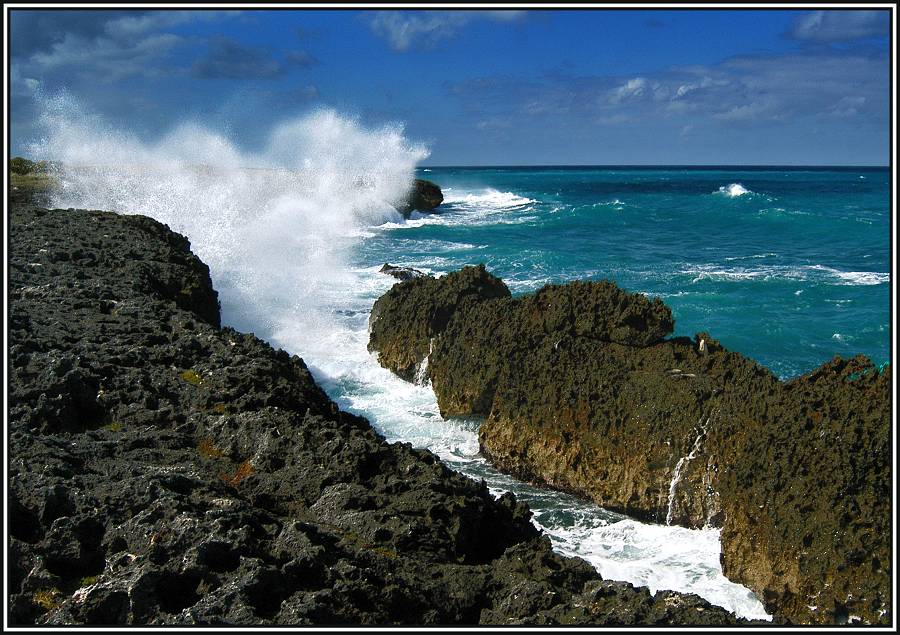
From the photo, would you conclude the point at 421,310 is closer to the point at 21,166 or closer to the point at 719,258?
the point at 719,258

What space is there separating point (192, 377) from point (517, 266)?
22427mm

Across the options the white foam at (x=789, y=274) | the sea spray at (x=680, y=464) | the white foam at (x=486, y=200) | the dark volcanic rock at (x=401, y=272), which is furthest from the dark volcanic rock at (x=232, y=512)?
the white foam at (x=486, y=200)

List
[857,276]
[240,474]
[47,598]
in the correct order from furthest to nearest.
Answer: [857,276] → [240,474] → [47,598]

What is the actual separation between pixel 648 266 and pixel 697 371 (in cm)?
2077

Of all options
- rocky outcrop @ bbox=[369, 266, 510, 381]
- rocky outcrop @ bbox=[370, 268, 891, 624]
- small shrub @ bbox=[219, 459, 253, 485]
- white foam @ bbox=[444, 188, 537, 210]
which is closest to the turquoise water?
white foam @ bbox=[444, 188, 537, 210]

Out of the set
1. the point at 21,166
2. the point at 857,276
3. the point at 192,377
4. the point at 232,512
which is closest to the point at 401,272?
the point at 857,276

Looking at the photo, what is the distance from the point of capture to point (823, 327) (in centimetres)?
1977

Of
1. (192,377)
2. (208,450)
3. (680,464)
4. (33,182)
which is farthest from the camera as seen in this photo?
(33,182)

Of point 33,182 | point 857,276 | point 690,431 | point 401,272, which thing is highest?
point 33,182

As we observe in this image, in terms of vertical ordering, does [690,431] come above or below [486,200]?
below

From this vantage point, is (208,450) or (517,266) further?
(517,266)

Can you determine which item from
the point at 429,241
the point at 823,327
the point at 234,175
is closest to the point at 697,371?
the point at 823,327

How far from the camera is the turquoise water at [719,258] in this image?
1948 centimetres

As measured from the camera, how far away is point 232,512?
201 inches
